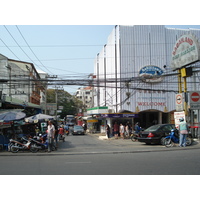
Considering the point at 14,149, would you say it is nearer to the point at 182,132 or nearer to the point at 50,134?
the point at 50,134

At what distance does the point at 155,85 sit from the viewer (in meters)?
29.5

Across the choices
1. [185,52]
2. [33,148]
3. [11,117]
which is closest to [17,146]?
[33,148]

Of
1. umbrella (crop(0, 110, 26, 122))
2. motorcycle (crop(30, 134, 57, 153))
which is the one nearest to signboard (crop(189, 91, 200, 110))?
motorcycle (crop(30, 134, 57, 153))

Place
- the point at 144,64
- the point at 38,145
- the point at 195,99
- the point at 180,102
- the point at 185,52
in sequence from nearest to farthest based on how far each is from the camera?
the point at 38,145 → the point at 180,102 → the point at 195,99 → the point at 185,52 → the point at 144,64

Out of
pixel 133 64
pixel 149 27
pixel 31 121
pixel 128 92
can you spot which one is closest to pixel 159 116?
pixel 128 92

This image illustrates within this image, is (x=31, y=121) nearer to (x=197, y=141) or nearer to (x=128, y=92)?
(x=197, y=141)

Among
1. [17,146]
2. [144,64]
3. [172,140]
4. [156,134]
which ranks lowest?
[17,146]

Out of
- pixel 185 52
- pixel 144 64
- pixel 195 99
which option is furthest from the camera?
pixel 144 64

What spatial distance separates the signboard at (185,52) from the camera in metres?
16.4

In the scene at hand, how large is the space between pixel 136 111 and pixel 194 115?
7.93 m

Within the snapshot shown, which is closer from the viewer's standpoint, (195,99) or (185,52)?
(195,99)

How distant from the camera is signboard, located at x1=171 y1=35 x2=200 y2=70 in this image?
1639 cm

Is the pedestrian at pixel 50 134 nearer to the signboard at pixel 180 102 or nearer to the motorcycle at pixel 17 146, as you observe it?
the motorcycle at pixel 17 146

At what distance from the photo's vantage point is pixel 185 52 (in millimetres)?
17578
